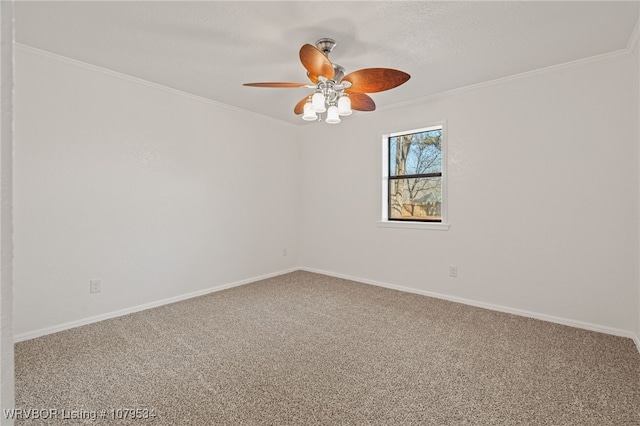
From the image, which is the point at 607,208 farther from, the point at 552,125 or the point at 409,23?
the point at 409,23

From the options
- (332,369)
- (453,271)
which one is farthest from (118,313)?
(453,271)

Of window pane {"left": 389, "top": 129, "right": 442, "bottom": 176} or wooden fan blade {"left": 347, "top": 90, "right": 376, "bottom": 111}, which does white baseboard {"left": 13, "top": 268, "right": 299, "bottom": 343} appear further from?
wooden fan blade {"left": 347, "top": 90, "right": 376, "bottom": 111}

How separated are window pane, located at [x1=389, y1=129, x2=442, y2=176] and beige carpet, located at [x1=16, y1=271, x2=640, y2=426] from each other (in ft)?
5.84

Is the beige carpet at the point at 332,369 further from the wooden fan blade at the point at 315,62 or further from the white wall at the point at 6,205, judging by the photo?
the wooden fan blade at the point at 315,62

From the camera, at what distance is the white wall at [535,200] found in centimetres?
273

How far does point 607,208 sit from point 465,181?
3.96 ft

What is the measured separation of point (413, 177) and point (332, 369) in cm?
274

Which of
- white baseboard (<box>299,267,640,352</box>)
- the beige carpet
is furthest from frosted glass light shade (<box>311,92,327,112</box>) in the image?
white baseboard (<box>299,267,640,352</box>)

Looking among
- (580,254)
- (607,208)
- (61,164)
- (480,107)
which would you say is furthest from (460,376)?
(61,164)

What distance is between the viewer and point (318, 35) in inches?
95.0

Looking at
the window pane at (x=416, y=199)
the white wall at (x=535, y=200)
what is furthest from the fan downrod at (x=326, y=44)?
the window pane at (x=416, y=199)

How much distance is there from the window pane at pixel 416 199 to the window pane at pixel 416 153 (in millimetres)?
131

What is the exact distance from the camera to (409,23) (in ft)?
7.54

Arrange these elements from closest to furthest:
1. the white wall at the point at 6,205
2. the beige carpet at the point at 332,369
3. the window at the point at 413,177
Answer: the white wall at the point at 6,205 < the beige carpet at the point at 332,369 < the window at the point at 413,177
